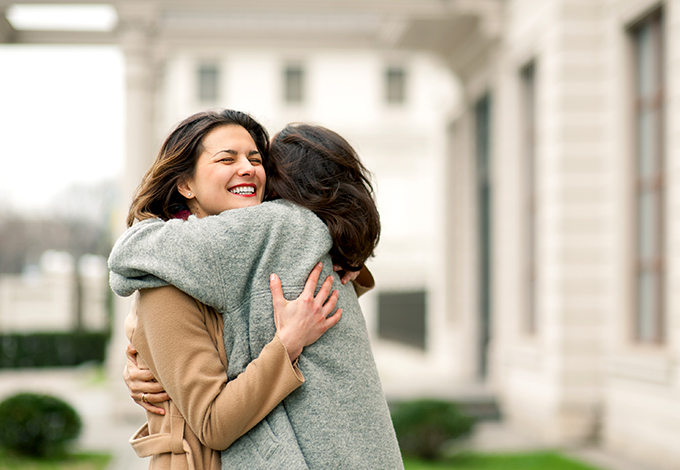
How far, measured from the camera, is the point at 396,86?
27.4 metres

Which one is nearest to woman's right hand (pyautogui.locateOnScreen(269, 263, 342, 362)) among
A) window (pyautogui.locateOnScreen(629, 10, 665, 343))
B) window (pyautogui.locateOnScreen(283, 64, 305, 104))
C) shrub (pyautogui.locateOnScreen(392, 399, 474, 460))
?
shrub (pyautogui.locateOnScreen(392, 399, 474, 460))

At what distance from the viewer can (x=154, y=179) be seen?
6.59 feet

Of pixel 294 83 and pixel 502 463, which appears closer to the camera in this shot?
pixel 502 463

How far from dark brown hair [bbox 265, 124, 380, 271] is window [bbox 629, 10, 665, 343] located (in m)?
5.56

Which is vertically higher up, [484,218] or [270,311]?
[484,218]

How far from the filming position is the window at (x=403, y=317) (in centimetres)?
1937

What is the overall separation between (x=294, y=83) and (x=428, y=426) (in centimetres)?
2079

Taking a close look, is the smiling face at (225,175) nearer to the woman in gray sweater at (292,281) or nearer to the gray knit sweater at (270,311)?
the woman in gray sweater at (292,281)

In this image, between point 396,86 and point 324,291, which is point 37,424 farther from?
point 396,86

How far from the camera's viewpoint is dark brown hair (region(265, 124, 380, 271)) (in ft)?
6.40

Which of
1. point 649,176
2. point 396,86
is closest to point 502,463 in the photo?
point 649,176

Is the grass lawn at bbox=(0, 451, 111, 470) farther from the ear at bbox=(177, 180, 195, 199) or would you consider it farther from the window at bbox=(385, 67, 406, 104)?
the window at bbox=(385, 67, 406, 104)

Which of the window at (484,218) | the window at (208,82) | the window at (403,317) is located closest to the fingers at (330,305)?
the window at (484,218)

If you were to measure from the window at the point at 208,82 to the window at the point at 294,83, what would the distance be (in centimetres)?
242
